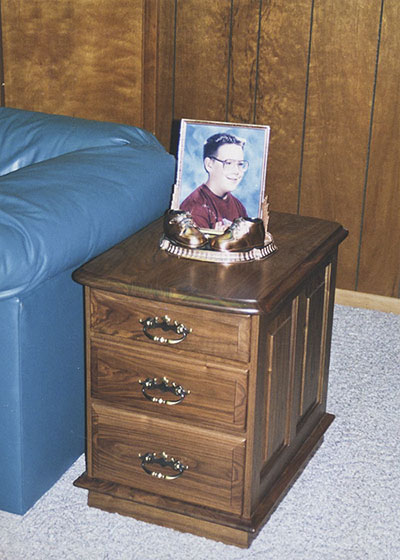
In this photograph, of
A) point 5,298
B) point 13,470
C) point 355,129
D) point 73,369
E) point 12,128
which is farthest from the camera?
point 355,129

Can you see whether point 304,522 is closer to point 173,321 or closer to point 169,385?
point 169,385

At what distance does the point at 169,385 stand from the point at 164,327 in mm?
134

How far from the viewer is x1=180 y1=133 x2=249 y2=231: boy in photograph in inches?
72.1

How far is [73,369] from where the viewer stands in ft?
6.45

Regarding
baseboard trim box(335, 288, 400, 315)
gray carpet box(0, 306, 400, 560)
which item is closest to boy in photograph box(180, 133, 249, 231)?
gray carpet box(0, 306, 400, 560)

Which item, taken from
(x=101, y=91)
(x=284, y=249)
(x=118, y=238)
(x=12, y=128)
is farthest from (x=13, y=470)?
(x=101, y=91)

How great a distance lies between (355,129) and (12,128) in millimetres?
1205

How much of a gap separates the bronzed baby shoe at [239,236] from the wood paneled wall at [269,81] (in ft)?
4.03

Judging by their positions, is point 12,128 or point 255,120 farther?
point 255,120

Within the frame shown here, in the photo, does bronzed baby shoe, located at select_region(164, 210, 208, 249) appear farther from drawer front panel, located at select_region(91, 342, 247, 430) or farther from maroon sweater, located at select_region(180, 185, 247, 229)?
drawer front panel, located at select_region(91, 342, 247, 430)

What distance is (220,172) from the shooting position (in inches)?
72.7

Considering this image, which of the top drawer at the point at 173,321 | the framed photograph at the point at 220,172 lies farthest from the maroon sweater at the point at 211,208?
the top drawer at the point at 173,321

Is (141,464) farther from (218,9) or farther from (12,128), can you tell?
(218,9)

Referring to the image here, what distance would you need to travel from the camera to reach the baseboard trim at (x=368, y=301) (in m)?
3.04
